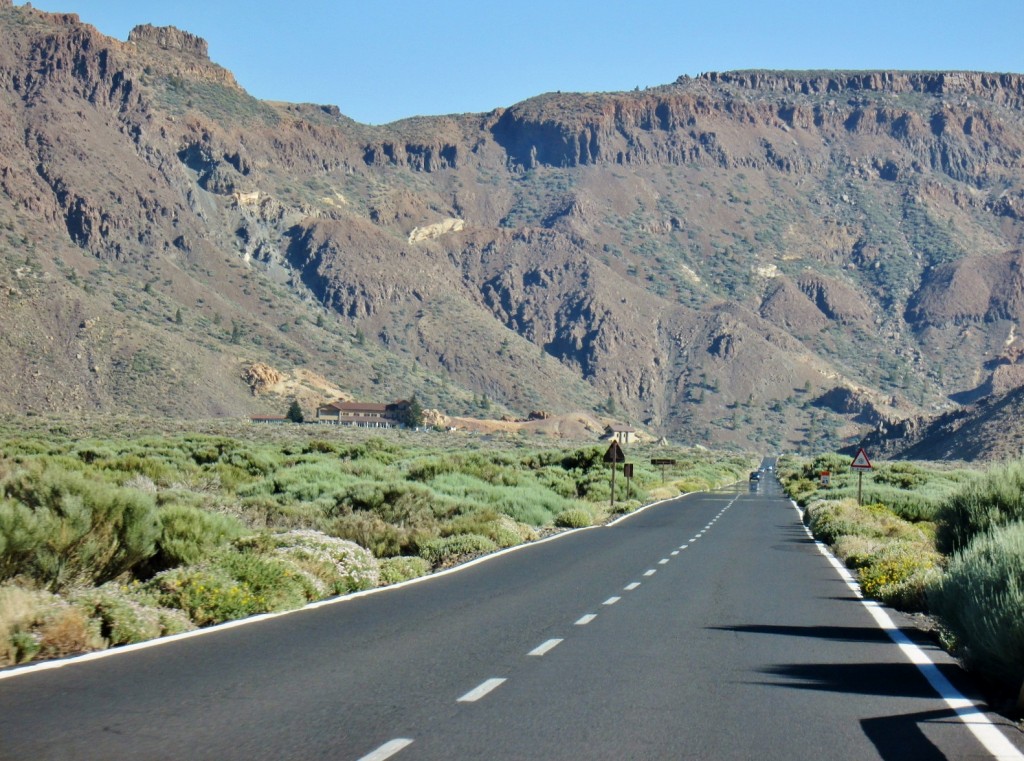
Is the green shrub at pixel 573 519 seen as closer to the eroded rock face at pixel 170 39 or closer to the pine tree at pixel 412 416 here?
the pine tree at pixel 412 416

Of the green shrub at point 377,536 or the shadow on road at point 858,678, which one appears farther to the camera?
the green shrub at point 377,536

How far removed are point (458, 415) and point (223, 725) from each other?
371 feet

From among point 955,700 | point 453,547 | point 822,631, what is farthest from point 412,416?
point 955,700

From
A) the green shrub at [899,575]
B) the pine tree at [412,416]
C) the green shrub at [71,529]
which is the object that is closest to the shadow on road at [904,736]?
the green shrub at [899,575]

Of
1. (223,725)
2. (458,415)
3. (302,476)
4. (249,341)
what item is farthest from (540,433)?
(223,725)

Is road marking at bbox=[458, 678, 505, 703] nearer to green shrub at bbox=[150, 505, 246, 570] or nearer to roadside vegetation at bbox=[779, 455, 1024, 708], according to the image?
roadside vegetation at bbox=[779, 455, 1024, 708]

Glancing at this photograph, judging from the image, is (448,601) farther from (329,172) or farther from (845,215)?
(845,215)

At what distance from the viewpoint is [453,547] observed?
2067 centimetres

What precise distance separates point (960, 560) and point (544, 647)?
3624 millimetres

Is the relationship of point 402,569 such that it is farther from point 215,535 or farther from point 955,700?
point 955,700

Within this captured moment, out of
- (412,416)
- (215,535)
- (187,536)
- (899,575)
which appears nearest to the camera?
(187,536)

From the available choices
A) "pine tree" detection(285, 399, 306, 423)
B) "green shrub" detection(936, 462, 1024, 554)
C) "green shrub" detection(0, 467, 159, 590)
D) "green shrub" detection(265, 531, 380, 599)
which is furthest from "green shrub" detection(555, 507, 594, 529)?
"pine tree" detection(285, 399, 306, 423)

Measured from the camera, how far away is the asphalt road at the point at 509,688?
659cm

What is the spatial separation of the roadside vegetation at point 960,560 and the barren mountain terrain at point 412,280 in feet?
202
